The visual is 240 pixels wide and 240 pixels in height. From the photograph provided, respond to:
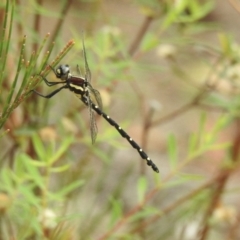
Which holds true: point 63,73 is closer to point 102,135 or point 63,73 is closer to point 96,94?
point 96,94

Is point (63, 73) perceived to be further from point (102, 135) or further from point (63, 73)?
point (102, 135)

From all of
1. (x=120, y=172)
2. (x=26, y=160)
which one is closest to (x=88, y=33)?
(x=26, y=160)

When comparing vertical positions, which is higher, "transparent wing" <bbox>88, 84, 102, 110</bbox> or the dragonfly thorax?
the dragonfly thorax

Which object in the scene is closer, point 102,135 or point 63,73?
point 63,73

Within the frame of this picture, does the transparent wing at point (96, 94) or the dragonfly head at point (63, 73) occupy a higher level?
the dragonfly head at point (63, 73)

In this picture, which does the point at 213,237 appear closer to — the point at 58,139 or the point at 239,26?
the point at 58,139

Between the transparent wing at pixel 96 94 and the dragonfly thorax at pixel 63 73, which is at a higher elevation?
the dragonfly thorax at pixel 63 73

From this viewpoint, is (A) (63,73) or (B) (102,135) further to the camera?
(B) (102,135)

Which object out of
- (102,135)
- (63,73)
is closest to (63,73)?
(63,73)

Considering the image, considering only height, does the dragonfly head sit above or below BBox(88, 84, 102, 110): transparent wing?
above

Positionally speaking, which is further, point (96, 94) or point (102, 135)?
point (102, 135)

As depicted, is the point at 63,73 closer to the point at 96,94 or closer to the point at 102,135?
the point at 96,94
